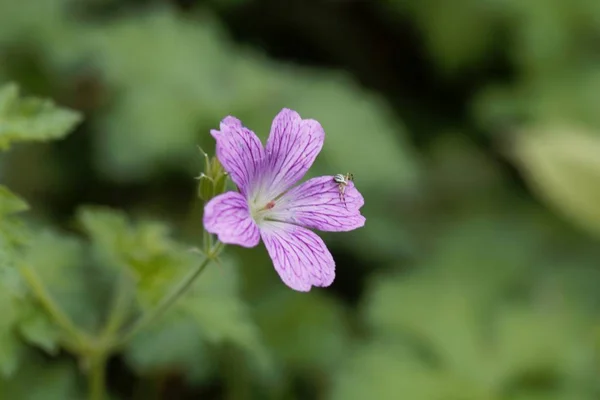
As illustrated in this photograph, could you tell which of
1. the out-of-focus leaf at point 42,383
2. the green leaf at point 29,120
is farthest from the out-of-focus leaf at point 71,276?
the green leaf at point 29,120

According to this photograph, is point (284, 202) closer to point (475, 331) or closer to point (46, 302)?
point (46, 302)

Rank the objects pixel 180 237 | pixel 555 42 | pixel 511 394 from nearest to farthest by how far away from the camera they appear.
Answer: pixel 511 394
pixel 180 237
pixel 555 42

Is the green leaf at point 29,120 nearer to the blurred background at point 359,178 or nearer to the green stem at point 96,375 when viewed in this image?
the blurred background at point 359,178

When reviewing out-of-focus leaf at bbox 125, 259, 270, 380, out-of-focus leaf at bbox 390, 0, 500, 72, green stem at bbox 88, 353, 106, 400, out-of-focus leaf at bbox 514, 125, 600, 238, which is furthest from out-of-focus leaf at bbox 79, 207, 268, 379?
out-of-focus leaf at bbox 390, 0, 500, 72

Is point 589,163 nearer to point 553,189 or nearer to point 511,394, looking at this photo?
point 553,189

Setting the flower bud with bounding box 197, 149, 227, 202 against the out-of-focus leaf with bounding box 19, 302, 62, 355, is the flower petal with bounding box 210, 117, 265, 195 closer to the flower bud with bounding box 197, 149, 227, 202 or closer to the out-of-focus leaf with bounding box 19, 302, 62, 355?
the flower bud with bounding box 197, 149, 227, 202

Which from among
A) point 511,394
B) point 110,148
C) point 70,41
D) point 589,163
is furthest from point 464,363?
point 70,41
